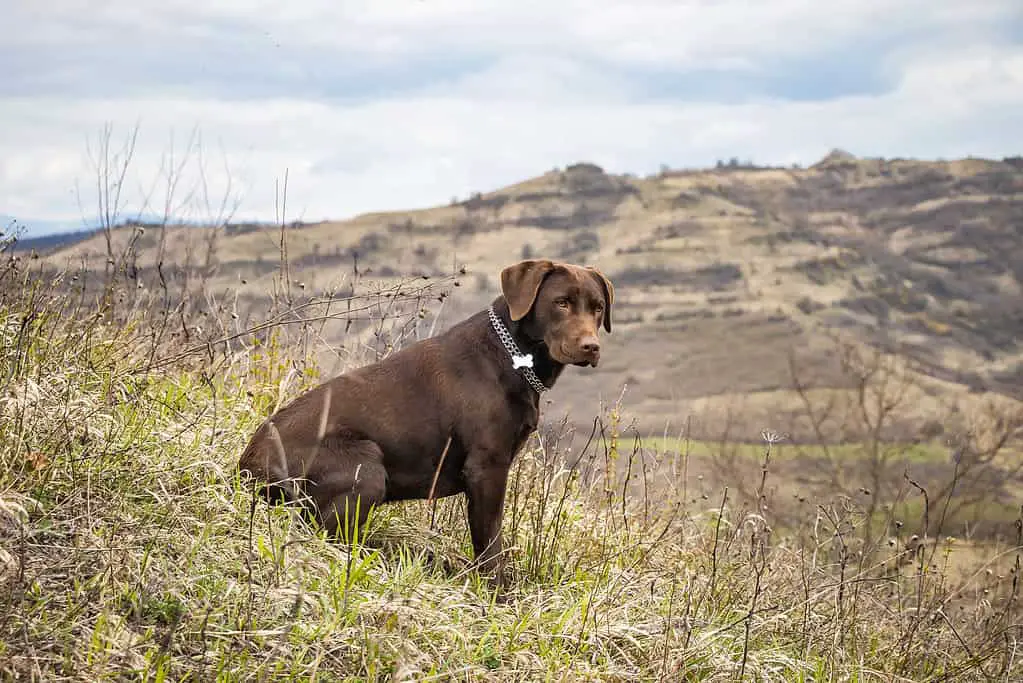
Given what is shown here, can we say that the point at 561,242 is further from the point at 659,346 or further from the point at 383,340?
the point at 383,340

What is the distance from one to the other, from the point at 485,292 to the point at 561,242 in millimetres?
34131

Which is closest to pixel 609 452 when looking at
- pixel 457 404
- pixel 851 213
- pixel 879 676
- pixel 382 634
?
pixel 457 404

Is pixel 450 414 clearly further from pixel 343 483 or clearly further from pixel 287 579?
pixel 287 579

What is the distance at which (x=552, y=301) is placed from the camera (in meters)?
5.00

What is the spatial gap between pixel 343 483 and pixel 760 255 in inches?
3782

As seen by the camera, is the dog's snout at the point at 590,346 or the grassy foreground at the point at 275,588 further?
the dog's snout at the point at 590,346

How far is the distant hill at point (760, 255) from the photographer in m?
76.7

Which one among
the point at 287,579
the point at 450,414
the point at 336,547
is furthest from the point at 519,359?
the point at 287,579

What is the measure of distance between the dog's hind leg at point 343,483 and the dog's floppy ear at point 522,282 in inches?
42.9

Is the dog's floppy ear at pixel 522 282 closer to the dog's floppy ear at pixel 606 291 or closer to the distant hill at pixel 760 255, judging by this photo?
the dog's floppy ear at pixel 606 291

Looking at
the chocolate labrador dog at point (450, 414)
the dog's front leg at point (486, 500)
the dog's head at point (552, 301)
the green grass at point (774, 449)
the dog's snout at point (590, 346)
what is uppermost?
the dog's head at point (552, 301)

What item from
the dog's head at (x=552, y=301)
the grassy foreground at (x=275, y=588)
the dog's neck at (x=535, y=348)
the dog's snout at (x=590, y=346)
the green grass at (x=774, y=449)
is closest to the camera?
the grassy foreground at (x=275, y=588)

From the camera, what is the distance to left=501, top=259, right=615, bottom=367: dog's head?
4.93 m

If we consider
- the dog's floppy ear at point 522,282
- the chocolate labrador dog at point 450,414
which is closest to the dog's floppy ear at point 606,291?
the chocolate labrador dog at point 450,414
